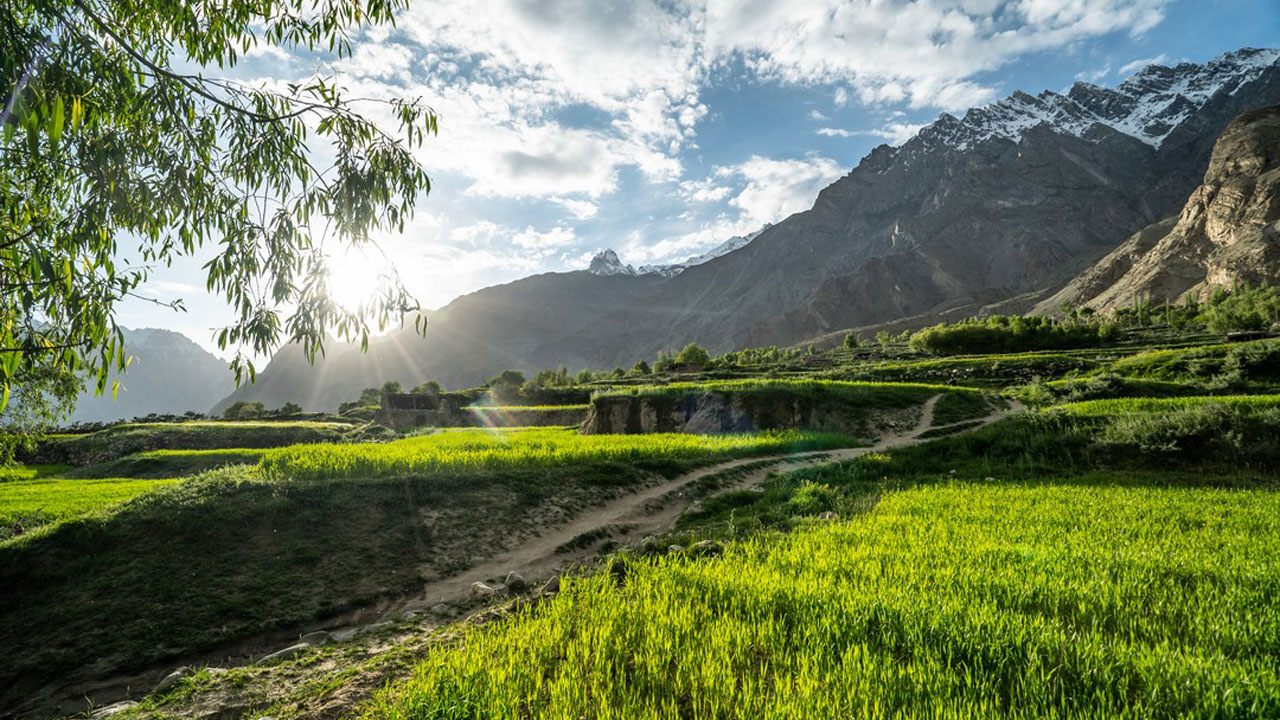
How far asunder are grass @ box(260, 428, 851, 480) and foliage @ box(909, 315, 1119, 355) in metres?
71.9

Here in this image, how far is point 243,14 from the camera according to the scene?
22.0 feet

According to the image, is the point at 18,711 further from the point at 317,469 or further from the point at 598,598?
the point at 317,469

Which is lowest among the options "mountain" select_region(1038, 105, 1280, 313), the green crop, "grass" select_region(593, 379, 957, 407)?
the green crop

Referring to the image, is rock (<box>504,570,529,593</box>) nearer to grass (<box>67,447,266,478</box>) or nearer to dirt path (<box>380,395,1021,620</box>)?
dirt path (<box>380,395,1021,620</box>)

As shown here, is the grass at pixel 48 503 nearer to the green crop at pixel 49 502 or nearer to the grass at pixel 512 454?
the green crop at pixel 49 502

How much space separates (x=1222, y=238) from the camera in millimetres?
150375

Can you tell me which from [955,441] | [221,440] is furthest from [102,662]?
[221,440]

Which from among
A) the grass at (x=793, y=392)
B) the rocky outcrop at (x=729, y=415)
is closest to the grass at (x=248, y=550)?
the rocky outcrop at (x=729, y=415)

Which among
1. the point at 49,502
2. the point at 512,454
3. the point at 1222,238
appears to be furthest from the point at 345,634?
the point at 1222,238

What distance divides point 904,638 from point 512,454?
15.8m

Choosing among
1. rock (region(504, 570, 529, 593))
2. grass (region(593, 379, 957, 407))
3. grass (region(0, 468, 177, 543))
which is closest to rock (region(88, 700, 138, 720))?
rock (region(504, 570, 529, 593))

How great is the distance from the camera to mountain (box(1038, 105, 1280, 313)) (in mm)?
129625

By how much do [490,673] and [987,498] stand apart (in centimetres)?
1210

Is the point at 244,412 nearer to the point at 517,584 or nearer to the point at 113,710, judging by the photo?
the point at 113,710
